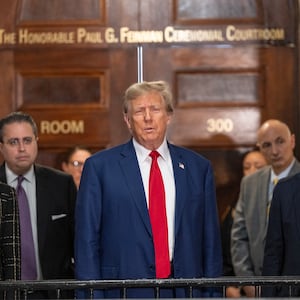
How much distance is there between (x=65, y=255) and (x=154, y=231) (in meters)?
1.07

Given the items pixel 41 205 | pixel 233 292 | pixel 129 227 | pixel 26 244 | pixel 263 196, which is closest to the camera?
pixel 129 227

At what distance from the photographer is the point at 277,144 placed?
7.50 meters

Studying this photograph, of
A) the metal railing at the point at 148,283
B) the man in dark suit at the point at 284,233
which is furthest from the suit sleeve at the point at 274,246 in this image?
the metal railing at the point at 148,283

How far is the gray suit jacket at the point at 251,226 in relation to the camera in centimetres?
744

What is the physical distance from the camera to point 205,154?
847 centimetres

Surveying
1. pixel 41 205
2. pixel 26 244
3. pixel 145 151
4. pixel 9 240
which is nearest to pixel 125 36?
pixel 41 205

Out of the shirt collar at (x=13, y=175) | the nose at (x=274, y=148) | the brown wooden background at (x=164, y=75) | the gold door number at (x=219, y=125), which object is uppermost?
the brown wooden background at (x=164, y=75)

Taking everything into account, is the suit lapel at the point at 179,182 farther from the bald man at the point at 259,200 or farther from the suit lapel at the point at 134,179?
the bald man at the point at 259,200

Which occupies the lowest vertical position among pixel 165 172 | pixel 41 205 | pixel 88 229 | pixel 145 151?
pixel 88 229

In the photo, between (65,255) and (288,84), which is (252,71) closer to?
(288,84)

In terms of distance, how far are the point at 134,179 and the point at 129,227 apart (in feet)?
0.86

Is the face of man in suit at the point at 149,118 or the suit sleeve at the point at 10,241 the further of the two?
the face of man in suit at the point at 149,118

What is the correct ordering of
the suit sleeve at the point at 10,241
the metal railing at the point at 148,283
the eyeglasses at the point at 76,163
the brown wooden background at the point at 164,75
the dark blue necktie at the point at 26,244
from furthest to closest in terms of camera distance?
the brown wooden background at the point at 164,75 < the eyeglasses at the point at 76,163 < the dark blue necktie at the point at 26,244 < the suit sleeve at the point at 10,241 < the metal railing at the point at 148,283

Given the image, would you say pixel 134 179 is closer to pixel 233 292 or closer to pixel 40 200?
pixel 40 200
